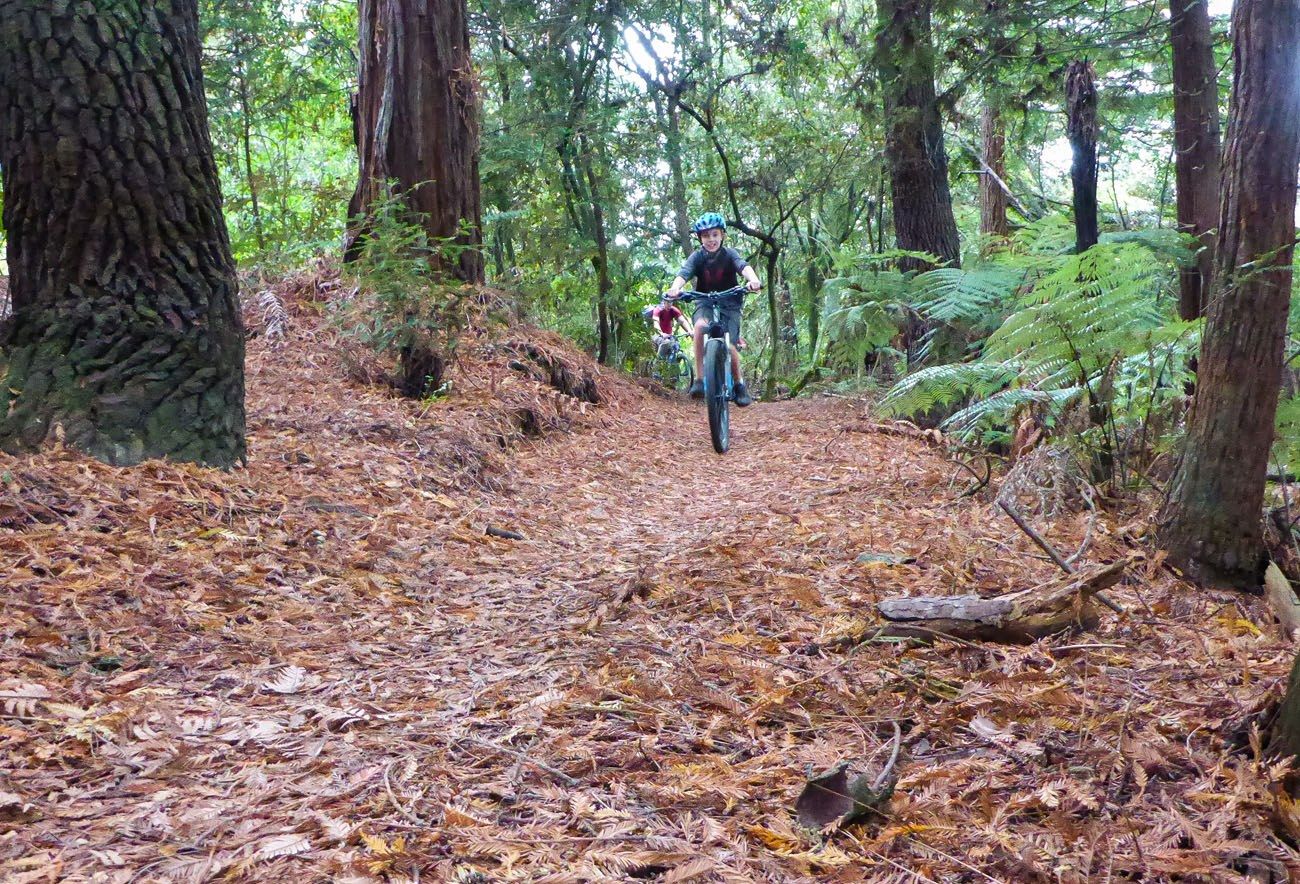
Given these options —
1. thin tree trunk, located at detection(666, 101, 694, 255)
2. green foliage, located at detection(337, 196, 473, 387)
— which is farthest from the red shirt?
green foliage, located at detection(337, 196, 473, 387)

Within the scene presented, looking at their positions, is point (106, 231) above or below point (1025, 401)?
above

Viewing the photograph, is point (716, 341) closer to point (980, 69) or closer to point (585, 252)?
point (980, 69)

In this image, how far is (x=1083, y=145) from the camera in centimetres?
482

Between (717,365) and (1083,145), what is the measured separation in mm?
3679

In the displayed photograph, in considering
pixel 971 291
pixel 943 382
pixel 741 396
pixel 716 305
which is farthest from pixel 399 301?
pixel 971 291

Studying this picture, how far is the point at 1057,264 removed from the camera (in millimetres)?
4965

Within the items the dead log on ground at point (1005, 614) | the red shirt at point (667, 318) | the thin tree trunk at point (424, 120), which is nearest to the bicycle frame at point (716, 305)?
the thin tree trunk at point (424, 120)

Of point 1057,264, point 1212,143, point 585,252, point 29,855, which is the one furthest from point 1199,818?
point 585,252

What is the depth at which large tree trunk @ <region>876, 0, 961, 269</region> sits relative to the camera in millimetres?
7469

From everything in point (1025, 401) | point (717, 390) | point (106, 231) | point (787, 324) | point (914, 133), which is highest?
point (914, 133)

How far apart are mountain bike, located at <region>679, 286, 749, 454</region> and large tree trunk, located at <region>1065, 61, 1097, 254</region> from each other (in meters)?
3.30

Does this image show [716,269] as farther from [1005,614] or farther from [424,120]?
[1005,614]

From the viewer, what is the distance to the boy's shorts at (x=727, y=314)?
330 inches

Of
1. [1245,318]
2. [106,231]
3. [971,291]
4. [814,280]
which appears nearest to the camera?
[1245,318]
